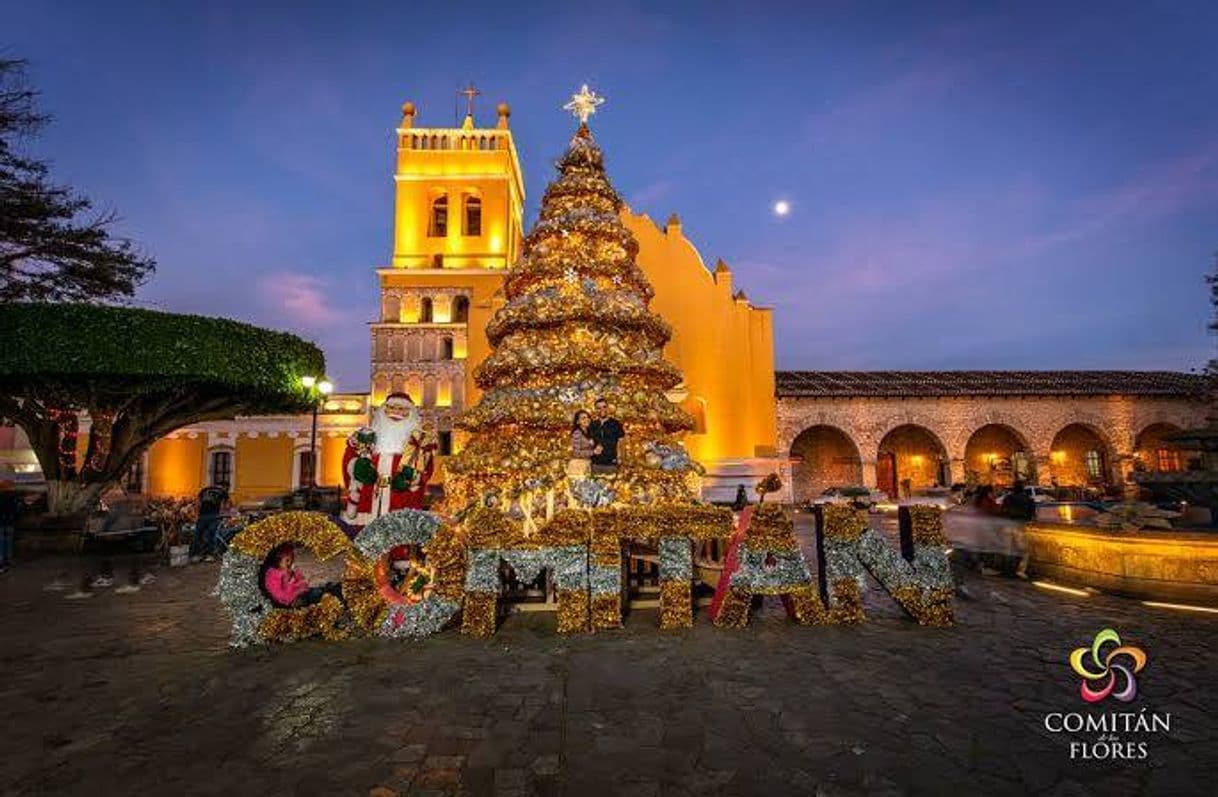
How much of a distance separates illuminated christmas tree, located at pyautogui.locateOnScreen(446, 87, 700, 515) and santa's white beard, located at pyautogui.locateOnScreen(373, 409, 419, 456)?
3.70 ft

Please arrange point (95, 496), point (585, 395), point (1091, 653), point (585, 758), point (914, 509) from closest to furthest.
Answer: point (585, 758) → point (1091, 653) → point (914, 509) → point (585, 395) → point (95, 496)

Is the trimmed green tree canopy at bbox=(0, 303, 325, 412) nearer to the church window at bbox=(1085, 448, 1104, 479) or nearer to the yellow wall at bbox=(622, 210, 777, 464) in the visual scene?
the yellow wall at bbox=(622, 210, 777, 464)

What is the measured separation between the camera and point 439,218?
120 feet

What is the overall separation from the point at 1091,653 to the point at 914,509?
185cm

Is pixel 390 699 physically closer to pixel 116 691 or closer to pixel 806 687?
pixel 116 691

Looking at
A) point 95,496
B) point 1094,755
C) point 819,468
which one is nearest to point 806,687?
point 1094,755

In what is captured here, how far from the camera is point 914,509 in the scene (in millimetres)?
6254

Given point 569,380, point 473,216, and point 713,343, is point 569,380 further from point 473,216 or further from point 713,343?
point 473,216

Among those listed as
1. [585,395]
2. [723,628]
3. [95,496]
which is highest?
[585,395]

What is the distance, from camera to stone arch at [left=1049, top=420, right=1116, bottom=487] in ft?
97.8

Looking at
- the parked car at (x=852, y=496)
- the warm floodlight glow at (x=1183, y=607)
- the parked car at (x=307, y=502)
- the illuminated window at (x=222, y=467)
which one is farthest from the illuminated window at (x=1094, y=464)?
the illuminated window at (x=222, y=467)

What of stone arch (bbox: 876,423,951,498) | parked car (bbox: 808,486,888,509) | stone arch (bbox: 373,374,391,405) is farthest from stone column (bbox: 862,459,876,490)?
stone arch (bbox: 373,374,391,405)

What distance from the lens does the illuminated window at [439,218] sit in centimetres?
3606

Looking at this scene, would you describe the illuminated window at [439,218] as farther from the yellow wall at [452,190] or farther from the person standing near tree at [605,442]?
the person standing near tree at [605,442]
